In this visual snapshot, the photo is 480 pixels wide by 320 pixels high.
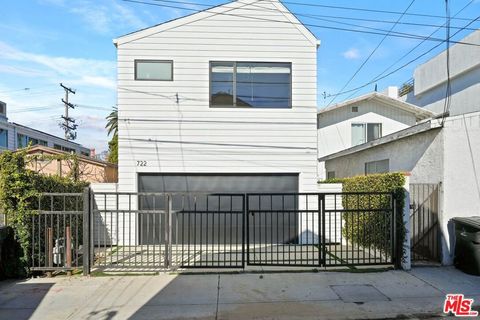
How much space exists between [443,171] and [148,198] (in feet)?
25.1

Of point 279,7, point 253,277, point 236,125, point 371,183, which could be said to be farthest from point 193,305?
point 279,7

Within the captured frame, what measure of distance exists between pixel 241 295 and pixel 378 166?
25.0ft

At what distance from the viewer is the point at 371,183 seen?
913cm

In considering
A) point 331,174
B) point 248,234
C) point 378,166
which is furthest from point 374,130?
point 248,234

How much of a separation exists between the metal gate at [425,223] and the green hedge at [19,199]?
7944mm

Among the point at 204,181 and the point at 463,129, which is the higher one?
the point at 463,129

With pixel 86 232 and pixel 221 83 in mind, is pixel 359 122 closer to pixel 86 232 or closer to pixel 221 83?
pixel 221 83

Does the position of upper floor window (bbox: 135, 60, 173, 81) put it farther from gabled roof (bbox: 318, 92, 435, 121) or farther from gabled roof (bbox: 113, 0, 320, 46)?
gabled roof (bbox: 318, 92, 435, 121)

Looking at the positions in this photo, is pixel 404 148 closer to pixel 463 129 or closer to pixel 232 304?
pixel 463 129

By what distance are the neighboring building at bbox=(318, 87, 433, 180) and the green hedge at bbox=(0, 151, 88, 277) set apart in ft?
50.8

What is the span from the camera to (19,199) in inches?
280

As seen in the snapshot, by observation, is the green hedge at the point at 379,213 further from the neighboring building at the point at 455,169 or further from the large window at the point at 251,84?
the large window at the point at 251,84

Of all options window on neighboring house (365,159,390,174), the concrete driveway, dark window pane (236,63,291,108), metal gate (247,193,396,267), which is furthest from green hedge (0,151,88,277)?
window on neighboring house (365,159,390,174)

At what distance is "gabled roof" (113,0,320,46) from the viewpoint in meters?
10.8
